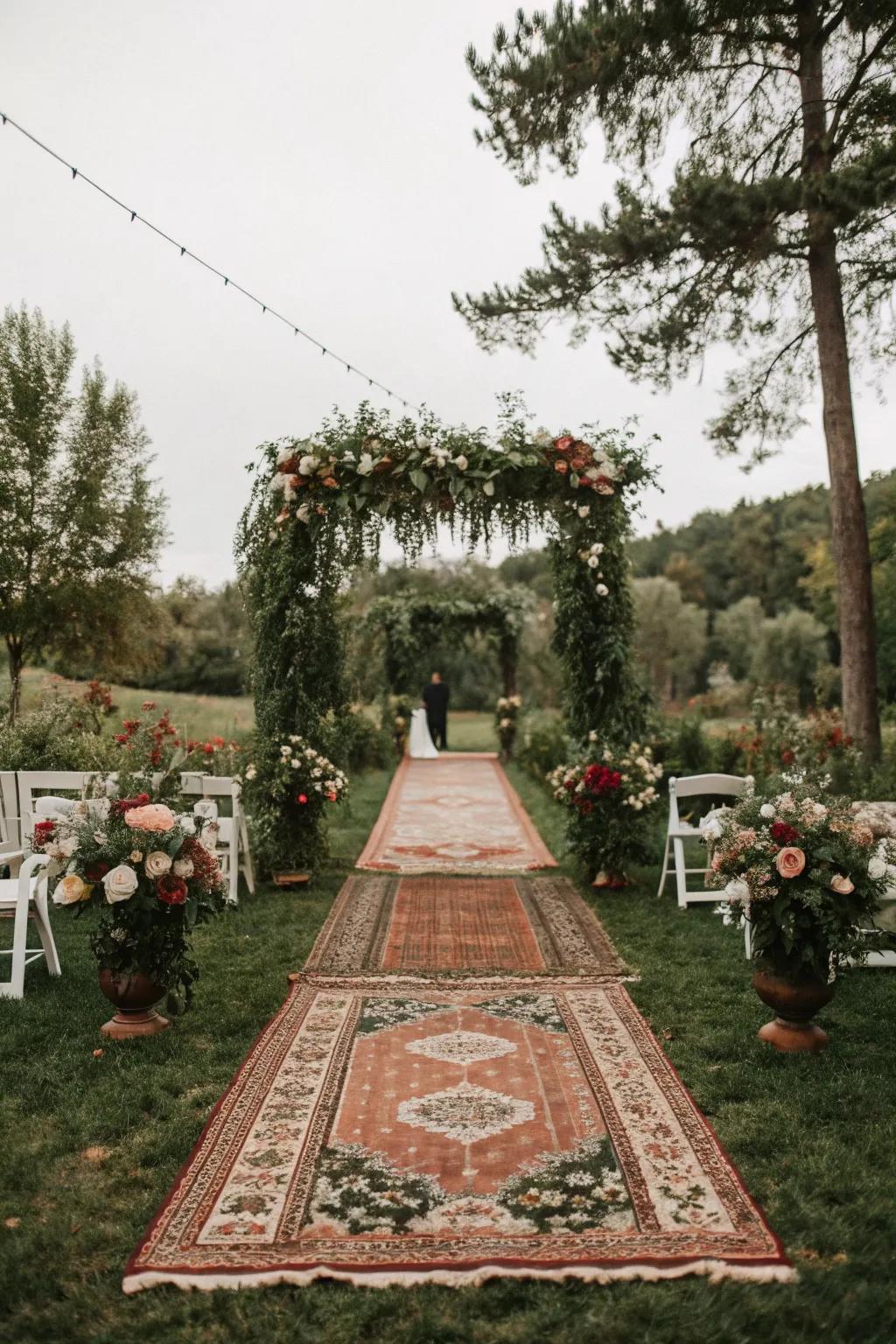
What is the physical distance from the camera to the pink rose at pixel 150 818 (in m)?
4.39

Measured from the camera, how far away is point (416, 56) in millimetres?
9359

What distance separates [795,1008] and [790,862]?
0.70m

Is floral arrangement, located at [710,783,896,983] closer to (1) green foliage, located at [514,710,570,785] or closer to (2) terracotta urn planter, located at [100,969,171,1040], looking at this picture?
(2) terracotta urn planter, located at [100,969,171,1040]

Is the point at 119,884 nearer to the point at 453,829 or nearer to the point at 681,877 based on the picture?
the point at 681,877

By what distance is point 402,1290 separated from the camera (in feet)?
8.66

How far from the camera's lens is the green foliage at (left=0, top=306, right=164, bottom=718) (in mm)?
13906

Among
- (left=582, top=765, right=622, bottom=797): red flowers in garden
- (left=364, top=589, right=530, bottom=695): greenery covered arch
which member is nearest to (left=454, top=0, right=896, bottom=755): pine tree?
(left=582, top=765, right=622, bottom=797): red flowers in garden

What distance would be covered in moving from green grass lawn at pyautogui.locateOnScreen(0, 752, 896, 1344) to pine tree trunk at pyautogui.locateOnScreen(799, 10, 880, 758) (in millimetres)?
4949

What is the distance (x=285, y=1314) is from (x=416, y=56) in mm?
10285

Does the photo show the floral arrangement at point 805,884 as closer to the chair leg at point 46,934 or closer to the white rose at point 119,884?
the white rose at point 119,884

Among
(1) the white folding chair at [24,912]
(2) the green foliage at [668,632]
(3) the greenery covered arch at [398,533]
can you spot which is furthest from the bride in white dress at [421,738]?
(2) the green foliage at [668,632]

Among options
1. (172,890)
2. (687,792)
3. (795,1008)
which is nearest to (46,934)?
(172,890)

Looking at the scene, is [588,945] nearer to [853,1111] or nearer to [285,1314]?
[853,1111]

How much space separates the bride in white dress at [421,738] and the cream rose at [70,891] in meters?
15.6
